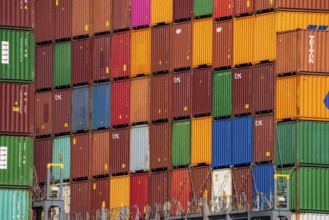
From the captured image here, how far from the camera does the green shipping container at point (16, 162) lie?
74125 millimetres

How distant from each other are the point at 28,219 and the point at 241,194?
1948 cm

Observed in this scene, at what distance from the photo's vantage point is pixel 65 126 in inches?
4085

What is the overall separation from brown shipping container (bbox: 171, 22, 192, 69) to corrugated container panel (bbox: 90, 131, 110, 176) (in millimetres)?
6196

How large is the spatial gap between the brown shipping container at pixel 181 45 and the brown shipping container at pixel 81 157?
7367mm

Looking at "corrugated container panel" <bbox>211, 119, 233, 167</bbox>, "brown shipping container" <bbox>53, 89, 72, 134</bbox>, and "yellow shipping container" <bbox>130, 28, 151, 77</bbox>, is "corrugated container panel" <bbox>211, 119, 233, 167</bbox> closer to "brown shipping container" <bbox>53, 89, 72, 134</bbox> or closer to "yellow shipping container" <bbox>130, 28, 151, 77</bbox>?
"yellow shipping container" <bbox>130, 28, 151, 77</bbox>

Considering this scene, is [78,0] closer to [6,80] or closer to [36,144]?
[36,144]

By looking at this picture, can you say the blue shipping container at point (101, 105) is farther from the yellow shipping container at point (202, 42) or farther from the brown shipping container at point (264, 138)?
the brown shipping container at point (264, 138)

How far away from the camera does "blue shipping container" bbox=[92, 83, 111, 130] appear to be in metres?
102

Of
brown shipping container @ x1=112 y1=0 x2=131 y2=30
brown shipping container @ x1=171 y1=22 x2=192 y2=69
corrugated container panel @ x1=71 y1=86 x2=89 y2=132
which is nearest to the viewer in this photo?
brown shipping container @ x1=171 y1=22 x2=192 y2=69

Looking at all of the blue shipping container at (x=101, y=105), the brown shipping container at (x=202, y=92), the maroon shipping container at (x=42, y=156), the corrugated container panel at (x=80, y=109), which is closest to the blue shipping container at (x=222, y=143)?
the brown shipping container at (x=202, y=92)

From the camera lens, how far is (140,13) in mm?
101188

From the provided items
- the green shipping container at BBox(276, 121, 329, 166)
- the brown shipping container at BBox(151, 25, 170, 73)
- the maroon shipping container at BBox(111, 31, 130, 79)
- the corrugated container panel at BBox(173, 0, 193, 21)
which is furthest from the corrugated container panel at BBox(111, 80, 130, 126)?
the green shipping container at BBox(276, 121, 329, 166)

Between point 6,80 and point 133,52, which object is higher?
point 133,52

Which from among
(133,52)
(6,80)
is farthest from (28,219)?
(133,52)
